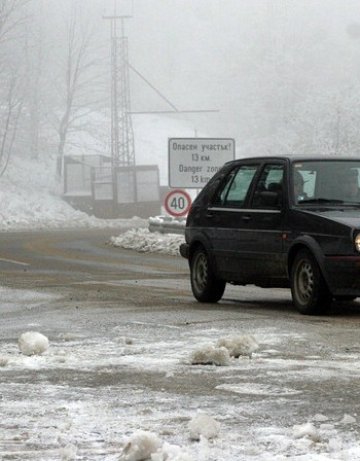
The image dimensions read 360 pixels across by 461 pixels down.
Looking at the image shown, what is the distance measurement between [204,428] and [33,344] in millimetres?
3100

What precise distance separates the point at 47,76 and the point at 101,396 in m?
79.1

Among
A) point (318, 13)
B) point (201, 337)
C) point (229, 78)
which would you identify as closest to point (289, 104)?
point (229, 78)

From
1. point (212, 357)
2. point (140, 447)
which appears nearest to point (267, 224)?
point (212, 357)

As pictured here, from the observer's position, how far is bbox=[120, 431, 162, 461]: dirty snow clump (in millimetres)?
5664

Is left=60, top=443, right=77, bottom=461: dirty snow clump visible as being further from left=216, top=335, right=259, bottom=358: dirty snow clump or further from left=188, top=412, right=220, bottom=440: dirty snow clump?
left=216, top=335, right=259, bottom=358: dirty snow clump

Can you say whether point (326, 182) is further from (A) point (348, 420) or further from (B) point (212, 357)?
(A) point (348, 420)

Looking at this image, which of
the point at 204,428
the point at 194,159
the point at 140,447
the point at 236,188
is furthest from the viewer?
the point at 194,159

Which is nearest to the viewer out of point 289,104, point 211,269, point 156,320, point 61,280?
point 156,320

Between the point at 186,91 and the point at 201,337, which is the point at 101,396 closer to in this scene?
the point at 201,337

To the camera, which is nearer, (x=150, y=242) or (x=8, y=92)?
(x=150, y=242)

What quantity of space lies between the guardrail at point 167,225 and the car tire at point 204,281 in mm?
14258

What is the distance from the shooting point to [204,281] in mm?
14172

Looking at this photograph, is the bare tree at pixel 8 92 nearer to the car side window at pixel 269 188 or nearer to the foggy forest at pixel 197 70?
the foggy forest at pixel 197 70

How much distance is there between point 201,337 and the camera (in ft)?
33.7
